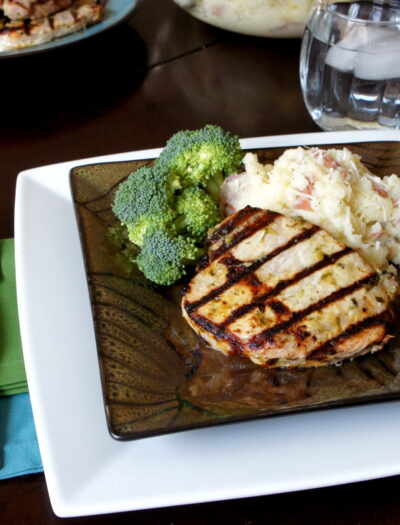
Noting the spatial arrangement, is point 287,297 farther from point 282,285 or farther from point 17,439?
point 17,439

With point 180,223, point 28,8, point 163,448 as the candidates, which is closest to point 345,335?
point 163,448

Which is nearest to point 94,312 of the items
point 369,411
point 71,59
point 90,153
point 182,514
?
point 182,514

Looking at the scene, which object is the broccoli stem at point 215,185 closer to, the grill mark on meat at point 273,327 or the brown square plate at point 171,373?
the brown square plate at point 171,373

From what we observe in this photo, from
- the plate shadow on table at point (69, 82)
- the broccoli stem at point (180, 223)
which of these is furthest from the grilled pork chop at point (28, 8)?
the broccoli stem at point (180, 223)

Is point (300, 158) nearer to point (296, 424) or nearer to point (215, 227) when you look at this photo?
point (215, 227)

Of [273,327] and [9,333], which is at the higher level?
[273,327]

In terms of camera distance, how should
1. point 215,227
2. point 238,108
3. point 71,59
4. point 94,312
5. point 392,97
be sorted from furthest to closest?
point 71,59
point 238,108
point 392,97
point 215,227
point 94,312

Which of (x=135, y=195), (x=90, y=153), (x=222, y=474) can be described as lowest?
(x=90, y=153)
